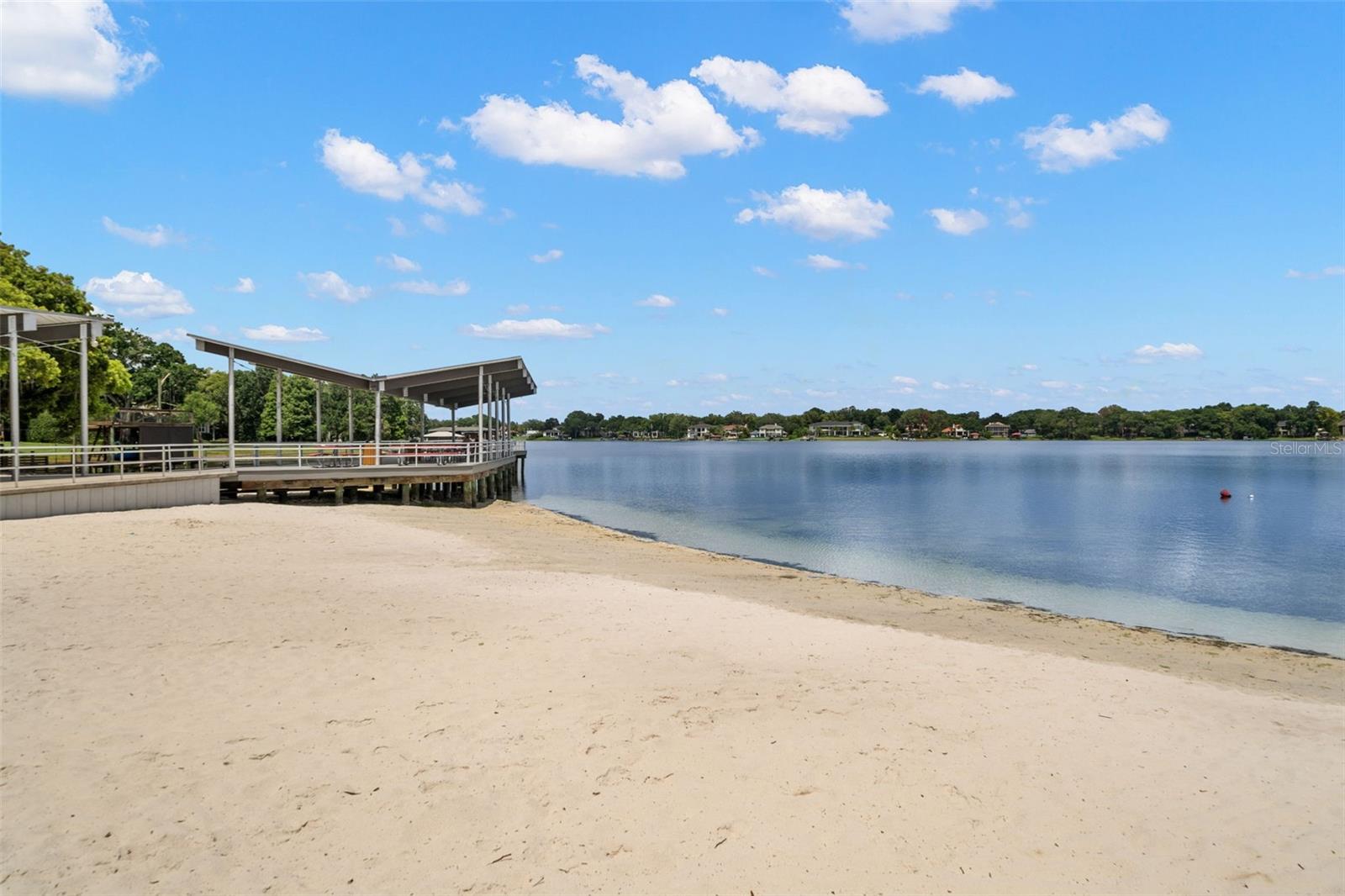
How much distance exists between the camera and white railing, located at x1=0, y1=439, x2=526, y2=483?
717 inches

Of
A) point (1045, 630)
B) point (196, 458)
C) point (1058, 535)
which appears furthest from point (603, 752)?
point (1058, 535)

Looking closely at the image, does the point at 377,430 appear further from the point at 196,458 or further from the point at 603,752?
the point at 603,752

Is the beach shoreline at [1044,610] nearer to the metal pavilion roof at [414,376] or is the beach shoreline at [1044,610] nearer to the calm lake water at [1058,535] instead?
the calm lake water at [1058,535]

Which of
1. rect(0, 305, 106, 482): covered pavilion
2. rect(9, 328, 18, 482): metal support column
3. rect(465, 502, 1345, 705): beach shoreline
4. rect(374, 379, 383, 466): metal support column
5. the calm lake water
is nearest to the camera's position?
rect(465, 502, 1345, 705): beach shoreline

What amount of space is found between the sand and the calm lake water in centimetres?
672

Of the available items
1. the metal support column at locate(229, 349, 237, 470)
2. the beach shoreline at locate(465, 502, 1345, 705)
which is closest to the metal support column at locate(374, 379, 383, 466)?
the metal support column at locate(229, 349, 237, 470)

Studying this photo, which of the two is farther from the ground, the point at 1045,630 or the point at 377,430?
the point at 377,430

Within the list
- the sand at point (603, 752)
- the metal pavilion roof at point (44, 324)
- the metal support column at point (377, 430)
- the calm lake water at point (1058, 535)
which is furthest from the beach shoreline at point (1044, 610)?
the metal pavilion roof at point (44, 324)

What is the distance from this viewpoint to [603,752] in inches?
214

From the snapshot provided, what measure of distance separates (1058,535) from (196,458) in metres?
29.7

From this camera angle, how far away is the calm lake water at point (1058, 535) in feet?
55.4

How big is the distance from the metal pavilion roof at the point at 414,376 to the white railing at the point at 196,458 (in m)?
2.38

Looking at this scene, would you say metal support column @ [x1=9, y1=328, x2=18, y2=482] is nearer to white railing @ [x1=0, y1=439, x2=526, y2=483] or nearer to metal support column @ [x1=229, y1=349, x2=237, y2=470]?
white railing @ [x1=0, y1=439, x2=526, y2=483]

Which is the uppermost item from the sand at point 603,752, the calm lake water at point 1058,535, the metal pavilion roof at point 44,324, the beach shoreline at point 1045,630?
the metal pavilion roof at point 44,324
